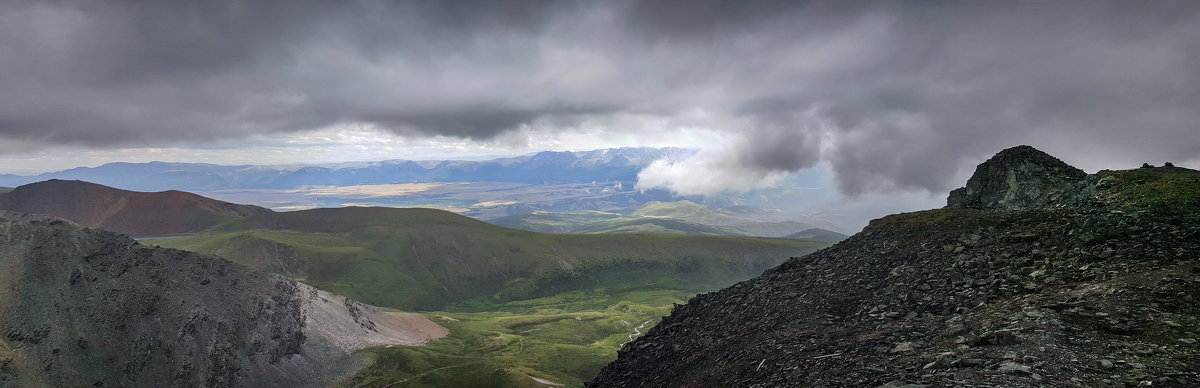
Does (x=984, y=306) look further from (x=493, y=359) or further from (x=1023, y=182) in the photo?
(x=493, y=359)

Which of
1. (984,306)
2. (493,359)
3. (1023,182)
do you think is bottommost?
(493,359)

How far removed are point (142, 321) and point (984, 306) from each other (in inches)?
4908

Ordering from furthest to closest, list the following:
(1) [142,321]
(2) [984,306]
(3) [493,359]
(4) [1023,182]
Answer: (3) [493,359], (1) [142,321], (4) [1023,182], (2) [984,306]

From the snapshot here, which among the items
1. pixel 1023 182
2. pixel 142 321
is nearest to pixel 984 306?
pixel 1023 182

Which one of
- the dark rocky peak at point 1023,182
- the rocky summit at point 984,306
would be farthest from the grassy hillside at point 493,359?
the dark rocky peak at point 1023,182

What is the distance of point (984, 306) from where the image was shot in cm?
2661

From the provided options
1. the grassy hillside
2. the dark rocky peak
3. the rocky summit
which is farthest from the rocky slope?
the dark rocky peak

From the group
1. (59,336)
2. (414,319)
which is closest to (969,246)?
(59,336)

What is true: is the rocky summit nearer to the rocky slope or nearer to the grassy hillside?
the grassy hillside

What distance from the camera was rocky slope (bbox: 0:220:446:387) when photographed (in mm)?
85125

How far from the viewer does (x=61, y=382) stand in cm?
8075

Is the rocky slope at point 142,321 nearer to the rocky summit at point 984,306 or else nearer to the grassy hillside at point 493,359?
the grassy hillside at point 493,359

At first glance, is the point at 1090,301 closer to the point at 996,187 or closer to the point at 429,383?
the point at 996,187

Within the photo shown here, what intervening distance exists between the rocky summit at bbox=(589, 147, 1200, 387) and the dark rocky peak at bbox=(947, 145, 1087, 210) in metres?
0.28
